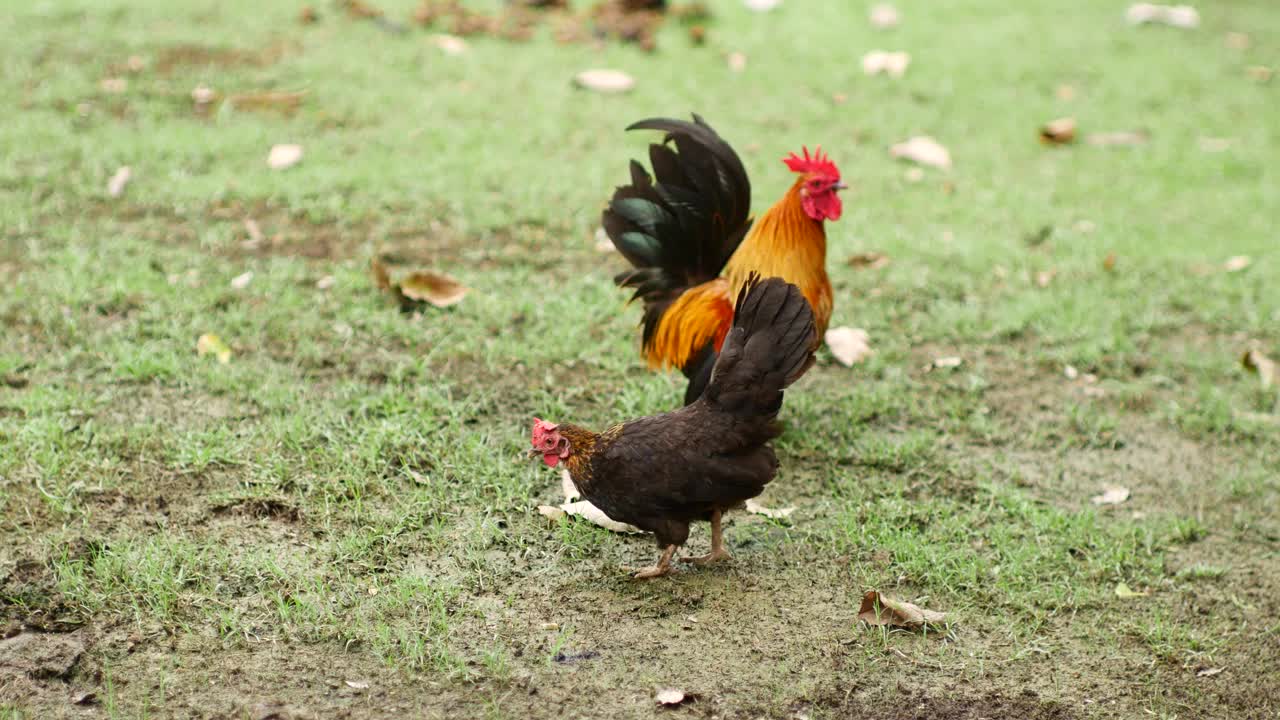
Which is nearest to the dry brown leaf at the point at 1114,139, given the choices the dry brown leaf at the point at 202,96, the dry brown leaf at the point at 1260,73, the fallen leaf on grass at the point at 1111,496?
the dry brown leaf at the point at 1260,73

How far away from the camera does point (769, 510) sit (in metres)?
4.29

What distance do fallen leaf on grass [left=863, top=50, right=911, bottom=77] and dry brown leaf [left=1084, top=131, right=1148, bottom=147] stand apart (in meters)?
1.55

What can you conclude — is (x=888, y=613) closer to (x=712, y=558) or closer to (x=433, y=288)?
(x=712, y=558)

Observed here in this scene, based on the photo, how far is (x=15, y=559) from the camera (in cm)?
365

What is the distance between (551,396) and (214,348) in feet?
4.83

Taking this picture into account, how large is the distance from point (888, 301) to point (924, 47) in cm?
439

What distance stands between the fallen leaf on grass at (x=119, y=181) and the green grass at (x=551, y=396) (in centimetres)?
8

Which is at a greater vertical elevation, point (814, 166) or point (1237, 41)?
point (814, 166)

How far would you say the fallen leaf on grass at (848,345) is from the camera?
540 cm

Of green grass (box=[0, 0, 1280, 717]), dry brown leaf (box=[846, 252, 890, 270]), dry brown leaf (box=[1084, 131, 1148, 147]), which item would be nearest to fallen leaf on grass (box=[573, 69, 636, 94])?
green grass (box=[0, 0, 1280, 717])

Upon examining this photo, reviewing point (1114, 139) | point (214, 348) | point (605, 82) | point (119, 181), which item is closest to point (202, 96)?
point (119, 181)

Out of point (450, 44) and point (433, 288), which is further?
point (450, 44)

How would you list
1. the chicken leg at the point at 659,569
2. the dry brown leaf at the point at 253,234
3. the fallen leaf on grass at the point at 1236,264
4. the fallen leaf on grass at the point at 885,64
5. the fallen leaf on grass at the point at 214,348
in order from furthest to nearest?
the fallen leaf on grass at the point at 885,64 < the fallen leaf on grass at the point at 1236,264 < the dry brown leaf at the point at 253,234 < the fallen leaf on grass at the point at 214,348 < the chicken leg at the point at 659,569

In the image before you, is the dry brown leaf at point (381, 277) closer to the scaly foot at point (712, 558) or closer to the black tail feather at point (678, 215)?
the black tail feather at point (678, 215)
